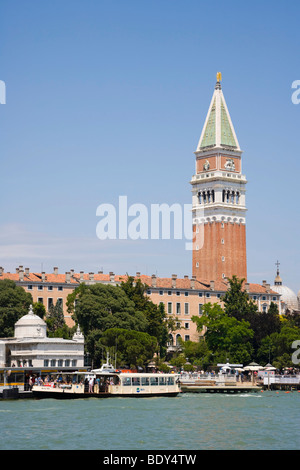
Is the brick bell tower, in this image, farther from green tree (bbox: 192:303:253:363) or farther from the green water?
the green water

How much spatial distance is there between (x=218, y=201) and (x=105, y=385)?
2908 inches

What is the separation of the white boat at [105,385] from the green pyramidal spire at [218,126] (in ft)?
239

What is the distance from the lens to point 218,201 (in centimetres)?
13862

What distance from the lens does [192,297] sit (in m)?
125

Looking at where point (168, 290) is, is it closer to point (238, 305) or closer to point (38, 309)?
point (238, 305)

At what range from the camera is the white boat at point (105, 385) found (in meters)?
65.8

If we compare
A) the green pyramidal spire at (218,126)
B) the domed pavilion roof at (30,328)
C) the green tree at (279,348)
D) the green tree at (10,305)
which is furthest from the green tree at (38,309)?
the green pyramidal spire at (218,126)

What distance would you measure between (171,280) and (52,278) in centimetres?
1738

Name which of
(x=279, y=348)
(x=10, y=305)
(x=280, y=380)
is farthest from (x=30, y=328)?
(x=279, y=348)

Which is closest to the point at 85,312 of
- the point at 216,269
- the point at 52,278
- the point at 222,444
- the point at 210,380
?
the point at 210,380

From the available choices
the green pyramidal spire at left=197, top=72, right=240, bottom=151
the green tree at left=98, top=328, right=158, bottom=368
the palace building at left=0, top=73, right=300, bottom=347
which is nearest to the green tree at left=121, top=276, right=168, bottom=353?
the green tree at left=98, top=328, right=158, bottom=368

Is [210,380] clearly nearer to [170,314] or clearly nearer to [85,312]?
[85,312]

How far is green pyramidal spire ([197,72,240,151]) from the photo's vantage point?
455ft

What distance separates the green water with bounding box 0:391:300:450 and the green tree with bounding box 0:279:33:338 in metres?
26.7
